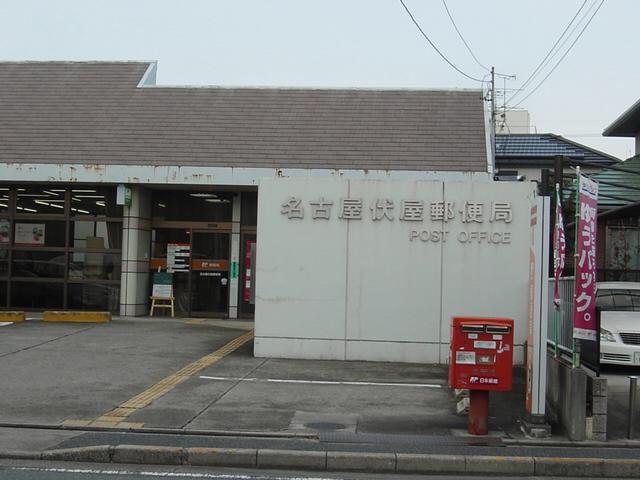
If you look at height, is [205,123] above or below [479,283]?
above

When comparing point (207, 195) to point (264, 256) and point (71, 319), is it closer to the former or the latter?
point (71, 319)

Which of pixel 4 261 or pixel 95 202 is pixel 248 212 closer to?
pixel 95 202

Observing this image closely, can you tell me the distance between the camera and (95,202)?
18.5 m

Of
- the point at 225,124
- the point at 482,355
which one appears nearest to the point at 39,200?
the point at 225,124

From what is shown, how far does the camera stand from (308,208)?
41.2ft

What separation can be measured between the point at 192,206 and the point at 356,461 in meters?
13.3

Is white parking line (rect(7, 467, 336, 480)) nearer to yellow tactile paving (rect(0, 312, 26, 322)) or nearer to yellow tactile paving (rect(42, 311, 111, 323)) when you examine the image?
yellow tactile paving (rect(42, 311, 111, 323))

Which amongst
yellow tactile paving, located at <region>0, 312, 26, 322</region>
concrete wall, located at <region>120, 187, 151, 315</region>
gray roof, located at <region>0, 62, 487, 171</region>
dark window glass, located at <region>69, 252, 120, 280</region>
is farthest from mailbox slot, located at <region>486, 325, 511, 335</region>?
dark window glass, located at <region>69, 252, 120, 280</region>

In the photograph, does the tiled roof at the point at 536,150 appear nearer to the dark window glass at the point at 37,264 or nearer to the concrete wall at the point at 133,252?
the concrete wall at the point at 133,252

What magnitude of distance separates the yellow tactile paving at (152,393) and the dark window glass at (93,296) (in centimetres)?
594

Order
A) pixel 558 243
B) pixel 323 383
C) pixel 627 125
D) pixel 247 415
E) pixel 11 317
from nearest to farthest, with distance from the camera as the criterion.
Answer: pixel 247 415
pixel 558 243
pixel 323 383
pixel 11 317
pixel 627 125

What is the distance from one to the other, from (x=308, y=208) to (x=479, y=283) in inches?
133

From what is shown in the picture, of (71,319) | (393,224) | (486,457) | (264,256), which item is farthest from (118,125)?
(486,457)

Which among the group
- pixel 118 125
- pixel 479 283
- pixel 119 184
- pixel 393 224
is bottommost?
pixel 479 283
